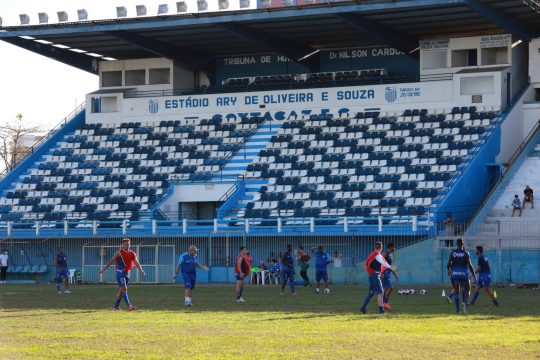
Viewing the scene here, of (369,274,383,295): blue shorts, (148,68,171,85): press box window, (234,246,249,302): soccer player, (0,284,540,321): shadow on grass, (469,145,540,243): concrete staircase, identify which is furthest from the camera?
(148,68,171,85): press box window

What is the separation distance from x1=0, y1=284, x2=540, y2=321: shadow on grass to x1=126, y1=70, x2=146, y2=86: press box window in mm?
22646

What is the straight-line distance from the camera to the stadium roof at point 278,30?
169 feet

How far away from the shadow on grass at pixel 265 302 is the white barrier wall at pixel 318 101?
1552 centimetres

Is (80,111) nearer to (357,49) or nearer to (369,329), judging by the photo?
(357,49)

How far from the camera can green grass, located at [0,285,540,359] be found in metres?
18.8

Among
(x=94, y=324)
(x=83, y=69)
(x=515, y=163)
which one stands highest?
(x=83, y=69)

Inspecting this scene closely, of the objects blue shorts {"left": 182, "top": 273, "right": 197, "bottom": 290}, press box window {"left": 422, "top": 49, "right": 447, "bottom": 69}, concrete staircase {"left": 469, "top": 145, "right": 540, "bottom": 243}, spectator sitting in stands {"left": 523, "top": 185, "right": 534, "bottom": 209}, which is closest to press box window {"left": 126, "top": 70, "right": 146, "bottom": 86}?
press box window {"left": 422, "top": 49, "right": 447, "bottom": 69}

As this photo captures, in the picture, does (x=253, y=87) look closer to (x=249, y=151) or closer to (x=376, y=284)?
(x=249, y=151)

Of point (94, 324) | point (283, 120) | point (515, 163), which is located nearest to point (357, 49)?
point (283, 120)

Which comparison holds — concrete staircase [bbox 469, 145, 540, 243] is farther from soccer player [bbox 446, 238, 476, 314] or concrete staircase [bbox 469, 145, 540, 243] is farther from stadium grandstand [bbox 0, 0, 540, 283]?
soccer player [bbox 446, 238, 476, 314]

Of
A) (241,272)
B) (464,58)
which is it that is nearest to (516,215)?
(464,58)

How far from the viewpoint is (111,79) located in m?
63.3

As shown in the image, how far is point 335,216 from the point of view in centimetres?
4828

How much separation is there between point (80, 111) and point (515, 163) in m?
24.0
